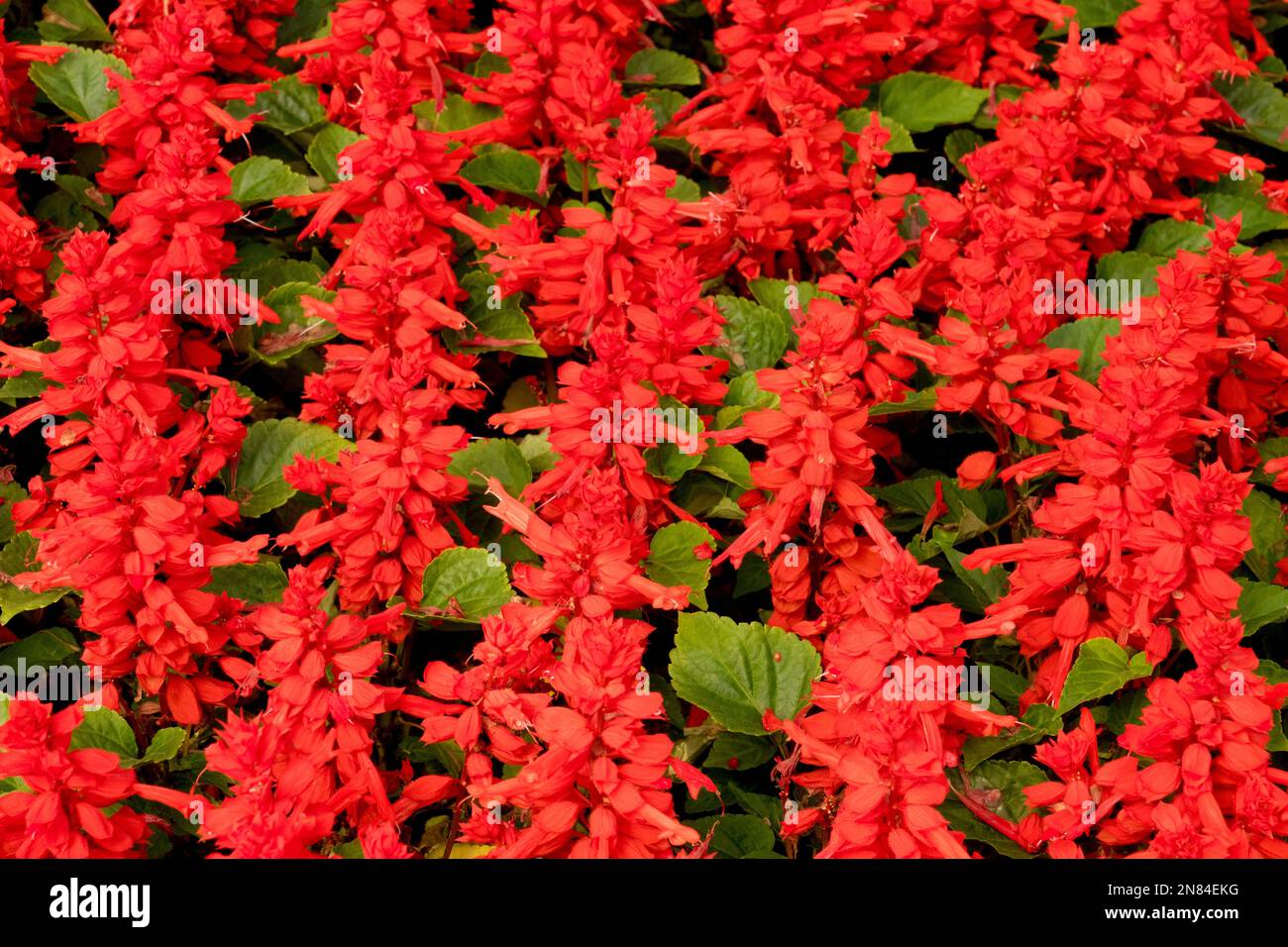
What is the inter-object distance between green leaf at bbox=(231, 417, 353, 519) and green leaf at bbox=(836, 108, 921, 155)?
116 centimetres

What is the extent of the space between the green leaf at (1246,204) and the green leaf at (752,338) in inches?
37.4

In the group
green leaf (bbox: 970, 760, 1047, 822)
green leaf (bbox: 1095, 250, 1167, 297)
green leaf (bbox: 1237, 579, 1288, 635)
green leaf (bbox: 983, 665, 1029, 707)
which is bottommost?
green leaf (bbox: 970, 760, 1047, 822)

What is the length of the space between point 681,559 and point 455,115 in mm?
1133

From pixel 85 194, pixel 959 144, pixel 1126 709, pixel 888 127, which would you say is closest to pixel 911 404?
pixel 1126 709

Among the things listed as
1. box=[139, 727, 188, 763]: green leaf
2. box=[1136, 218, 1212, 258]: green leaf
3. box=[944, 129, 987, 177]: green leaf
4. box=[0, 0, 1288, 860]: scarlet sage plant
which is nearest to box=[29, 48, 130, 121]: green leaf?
box=[0, 0, 1288, 860]: scarlet sage plant

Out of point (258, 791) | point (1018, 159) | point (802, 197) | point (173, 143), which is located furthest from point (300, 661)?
point (1018, 159)

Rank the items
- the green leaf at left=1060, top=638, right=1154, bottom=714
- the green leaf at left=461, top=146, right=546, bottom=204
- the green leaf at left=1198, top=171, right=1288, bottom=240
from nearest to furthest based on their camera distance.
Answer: the green leaf at left=1060, top=638, right=1154, bottom=714 → the green leaf at left=461, top=146, right=546, bottom=204 → the green leaf at left=1198, top=171, right=1288, bottom=240

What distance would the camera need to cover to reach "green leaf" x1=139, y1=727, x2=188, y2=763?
5.98ft

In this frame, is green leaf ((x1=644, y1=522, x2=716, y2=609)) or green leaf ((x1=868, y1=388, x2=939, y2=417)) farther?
green leaf ((x1=868, y1=388, x2=939, y2=417))

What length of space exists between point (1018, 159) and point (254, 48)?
4.75 feet

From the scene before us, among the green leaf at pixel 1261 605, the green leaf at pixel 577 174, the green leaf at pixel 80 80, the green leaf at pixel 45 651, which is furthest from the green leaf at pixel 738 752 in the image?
the green leaf at pixel 80 80

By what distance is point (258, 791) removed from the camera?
1479 millimetres

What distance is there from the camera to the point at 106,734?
1.87m

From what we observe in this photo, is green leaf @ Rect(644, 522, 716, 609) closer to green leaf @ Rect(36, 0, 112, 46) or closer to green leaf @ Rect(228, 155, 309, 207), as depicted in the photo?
green leaf @ Rect(228, 155, 309, 207)
